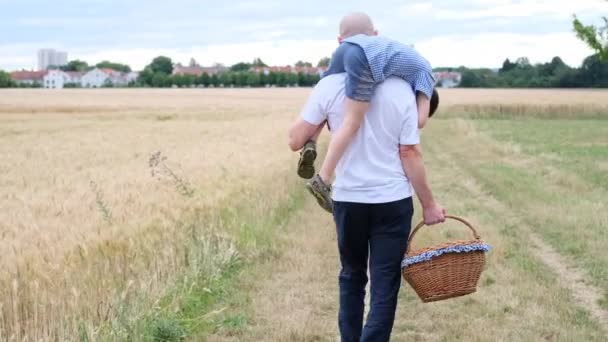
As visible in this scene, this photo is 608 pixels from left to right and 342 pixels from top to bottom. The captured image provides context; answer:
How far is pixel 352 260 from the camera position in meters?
5.50

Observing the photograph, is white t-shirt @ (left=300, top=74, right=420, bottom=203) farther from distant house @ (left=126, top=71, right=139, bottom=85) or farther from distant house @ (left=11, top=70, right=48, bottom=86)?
→ distant house @ (left=11, top=70, right=48, bottom=86)

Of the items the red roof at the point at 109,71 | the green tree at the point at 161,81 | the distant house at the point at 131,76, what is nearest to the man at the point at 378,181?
the green tree at the point at 161,81

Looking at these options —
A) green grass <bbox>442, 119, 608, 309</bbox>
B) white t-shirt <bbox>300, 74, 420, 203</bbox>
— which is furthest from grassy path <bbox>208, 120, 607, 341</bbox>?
white t-shirt <bbox>300, 74, 420, 203</bbox>

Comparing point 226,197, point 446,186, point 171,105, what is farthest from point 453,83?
point 226,197

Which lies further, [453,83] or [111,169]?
[453,83]

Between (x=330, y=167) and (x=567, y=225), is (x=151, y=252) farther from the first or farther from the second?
(x=567, y=225)

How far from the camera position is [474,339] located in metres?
6.52

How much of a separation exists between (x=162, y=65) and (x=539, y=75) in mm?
57161

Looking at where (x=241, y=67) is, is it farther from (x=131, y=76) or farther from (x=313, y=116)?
(x=313, y=116)

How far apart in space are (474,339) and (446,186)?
10.8m

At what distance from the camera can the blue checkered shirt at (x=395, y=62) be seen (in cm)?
493

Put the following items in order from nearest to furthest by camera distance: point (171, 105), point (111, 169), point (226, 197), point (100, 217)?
point (100, 217) < point (226, 197) < point (111, 169) < point (171, 105)

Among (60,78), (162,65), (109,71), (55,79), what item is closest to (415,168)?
(162,65)

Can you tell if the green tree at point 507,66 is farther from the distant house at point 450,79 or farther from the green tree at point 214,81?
the green tree at point 214,81
